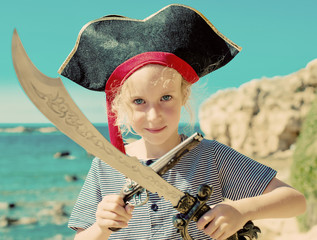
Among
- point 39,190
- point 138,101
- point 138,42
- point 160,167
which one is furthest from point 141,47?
point 39,190

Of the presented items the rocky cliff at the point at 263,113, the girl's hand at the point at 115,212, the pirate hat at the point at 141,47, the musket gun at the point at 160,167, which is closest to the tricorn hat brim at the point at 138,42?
the pirate hat at the point at 141,47

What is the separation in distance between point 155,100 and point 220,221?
1.74ft

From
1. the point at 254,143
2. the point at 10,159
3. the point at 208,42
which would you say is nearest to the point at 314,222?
the point at 208,42

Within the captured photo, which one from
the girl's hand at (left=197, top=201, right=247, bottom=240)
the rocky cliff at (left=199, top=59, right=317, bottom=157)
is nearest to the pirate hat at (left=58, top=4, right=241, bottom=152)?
the girl's hand at (left=197, top=201, right=247, bottom=240)

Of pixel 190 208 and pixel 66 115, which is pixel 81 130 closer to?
pixel 66 115

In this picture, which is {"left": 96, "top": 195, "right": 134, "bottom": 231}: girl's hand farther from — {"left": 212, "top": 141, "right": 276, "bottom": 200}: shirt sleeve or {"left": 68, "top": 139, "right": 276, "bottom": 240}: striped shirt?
{"left": 212, "top": 141, "right": 276, "bottom": 200}: shirt sleeve

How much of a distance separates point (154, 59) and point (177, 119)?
0.90 ft

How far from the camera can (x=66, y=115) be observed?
1177 millimetres

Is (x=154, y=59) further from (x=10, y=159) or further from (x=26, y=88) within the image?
(x=10, y=159)

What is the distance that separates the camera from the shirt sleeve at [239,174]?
1693 mm

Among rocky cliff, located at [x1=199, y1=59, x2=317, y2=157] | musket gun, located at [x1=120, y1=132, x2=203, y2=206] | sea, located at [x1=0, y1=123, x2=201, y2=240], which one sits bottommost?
sea, located at [x1=0, y1=123, x2=201, y2=240]

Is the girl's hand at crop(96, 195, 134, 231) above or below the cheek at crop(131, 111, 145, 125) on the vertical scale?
below

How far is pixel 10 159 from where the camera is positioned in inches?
1328

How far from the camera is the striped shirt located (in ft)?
5.67
